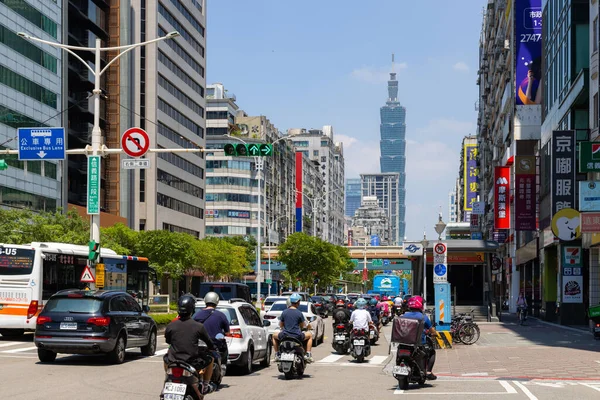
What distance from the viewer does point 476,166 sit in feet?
424

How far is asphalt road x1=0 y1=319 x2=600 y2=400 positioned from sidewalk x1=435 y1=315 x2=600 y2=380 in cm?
142

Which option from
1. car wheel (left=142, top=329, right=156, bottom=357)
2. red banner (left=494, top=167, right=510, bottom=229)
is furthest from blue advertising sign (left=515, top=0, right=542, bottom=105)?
car wheel (left=142, top=329, right=156, bottom=357)

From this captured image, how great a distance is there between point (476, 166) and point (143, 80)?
185ft

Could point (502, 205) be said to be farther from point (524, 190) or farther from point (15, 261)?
point (15, 261)

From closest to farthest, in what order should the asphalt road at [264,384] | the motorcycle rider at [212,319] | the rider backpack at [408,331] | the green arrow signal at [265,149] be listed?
the asphalt road at [264,384] < the motorcycle rider at [212,319] < the rider backpack at [408,331] < the green arrow signal at [265,149]

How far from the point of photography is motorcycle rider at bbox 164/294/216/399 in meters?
11.1

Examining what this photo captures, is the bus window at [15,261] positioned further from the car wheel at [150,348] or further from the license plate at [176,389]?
the license plate at [176,389]

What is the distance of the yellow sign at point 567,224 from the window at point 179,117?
5954 centimetres

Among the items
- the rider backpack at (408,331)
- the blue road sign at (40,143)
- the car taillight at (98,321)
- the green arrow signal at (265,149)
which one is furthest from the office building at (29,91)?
the rider backpack at (408,331)

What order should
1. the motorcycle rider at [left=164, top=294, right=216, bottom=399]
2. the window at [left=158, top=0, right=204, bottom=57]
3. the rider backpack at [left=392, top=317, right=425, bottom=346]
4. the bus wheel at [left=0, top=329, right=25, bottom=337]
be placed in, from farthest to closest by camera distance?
the window at [left=158, top=0, right=204, bottom=57] < the bus wheel at [left=0, top=329, right=25, bottom=337] < the rider backpack at [left=392, top=317, right=425, bottom=346] < the motorcycle rider at [left=164, top=294, right=216, bottom=399]

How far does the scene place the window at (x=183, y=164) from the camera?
9578 centimetres

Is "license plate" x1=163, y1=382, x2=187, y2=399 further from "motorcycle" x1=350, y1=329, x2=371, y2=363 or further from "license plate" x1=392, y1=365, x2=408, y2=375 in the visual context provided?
"motorcycle" x1=350, y1=329, x2=371, y2=363

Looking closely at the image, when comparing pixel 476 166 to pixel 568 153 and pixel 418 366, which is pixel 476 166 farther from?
pixel 418 366

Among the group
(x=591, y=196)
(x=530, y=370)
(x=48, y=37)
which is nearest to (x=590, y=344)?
(x=591, y=196)
